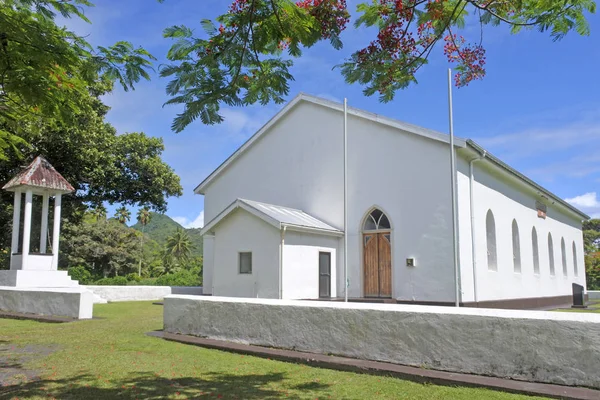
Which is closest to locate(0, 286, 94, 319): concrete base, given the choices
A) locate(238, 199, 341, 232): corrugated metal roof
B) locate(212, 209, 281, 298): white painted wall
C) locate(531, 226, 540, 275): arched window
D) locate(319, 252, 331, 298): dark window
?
locate(212, 209, 281, 298): white painted wall

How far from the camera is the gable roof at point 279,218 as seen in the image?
16078 mm

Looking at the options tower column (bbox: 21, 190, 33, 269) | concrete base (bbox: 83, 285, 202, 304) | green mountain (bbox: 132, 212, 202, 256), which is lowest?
concrete base (bbox: 83, 285, 202, 304)

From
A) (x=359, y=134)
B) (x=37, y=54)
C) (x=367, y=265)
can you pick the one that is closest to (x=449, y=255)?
(x=367, y=265)

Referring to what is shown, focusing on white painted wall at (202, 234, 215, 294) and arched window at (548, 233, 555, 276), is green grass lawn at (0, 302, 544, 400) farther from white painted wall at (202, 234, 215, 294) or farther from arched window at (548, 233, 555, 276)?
arched window at (548, 233, 555, 276)

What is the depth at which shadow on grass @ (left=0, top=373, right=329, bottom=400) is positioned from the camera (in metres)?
5.95

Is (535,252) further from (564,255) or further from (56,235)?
(56,235)

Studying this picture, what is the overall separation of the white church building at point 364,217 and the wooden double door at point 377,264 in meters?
0.04

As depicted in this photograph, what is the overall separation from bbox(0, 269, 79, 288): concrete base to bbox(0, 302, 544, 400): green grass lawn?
29.0ft

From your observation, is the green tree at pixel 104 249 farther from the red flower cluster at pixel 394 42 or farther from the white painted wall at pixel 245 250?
the red flower cluster at pixel 394 42

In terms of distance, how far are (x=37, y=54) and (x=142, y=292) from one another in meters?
19.6

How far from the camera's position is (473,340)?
6.80 meters

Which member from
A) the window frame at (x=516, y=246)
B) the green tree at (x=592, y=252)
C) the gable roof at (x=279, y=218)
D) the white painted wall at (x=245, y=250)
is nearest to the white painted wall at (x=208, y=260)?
the gable roof at (x=279, y=218)

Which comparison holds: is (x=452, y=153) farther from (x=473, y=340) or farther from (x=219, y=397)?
(x=219, y=397)

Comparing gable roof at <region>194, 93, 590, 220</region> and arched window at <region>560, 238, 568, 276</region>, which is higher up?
gable roof at <region>194, 93, 590, 220</region>
